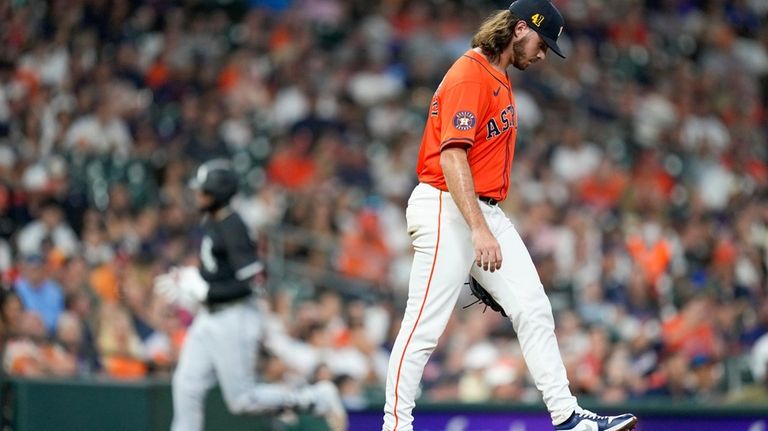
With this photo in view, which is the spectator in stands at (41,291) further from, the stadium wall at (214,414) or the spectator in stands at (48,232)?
the stadium wall at (214,414)

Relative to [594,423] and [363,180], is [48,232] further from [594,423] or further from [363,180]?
[594,423]

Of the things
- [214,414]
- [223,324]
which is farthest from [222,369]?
[214,414]

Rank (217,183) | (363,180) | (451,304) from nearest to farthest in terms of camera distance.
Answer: (451,304)
(217,183)
(363,180)

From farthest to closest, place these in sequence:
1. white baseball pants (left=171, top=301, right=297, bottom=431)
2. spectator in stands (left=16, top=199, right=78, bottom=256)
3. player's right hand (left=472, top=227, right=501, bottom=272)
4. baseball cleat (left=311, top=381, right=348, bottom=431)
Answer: spectator in stands (left=16, top=199, right=78, bottom=256)
baseball cleat (left=311, top=381, right=348, bottom=431)
white baseball pants (left=171, top=301, right=297, bottom=431)
player's right hand (left=472, top=227, right=501, bottom=272)

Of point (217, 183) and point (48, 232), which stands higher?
point (48, 232)

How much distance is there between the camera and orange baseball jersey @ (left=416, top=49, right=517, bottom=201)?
5.79m

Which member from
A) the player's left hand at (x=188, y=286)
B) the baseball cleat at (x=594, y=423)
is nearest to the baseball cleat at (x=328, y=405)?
the player's left hand at (x=188, y=286)

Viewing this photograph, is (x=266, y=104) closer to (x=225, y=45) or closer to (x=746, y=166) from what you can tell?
(x=225, y=45)

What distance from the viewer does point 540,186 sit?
14844 mm

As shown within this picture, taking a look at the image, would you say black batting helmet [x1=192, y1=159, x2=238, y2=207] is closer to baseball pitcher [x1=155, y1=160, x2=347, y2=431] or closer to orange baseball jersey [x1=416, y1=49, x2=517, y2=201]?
baseball pitcher [x1=155, y1=160, x2=347, y2=431]

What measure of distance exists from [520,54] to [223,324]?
266cm

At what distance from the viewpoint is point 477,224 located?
5.70m

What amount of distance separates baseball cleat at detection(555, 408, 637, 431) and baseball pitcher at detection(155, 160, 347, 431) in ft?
8.04

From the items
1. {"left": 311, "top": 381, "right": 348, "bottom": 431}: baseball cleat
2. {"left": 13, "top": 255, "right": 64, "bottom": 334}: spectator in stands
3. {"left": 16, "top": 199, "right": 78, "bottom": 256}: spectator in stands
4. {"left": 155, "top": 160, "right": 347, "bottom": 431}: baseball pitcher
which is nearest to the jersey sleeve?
{"left": 155, "top": 160, "right": 347, "bottom": 431}: baseball pitcher
